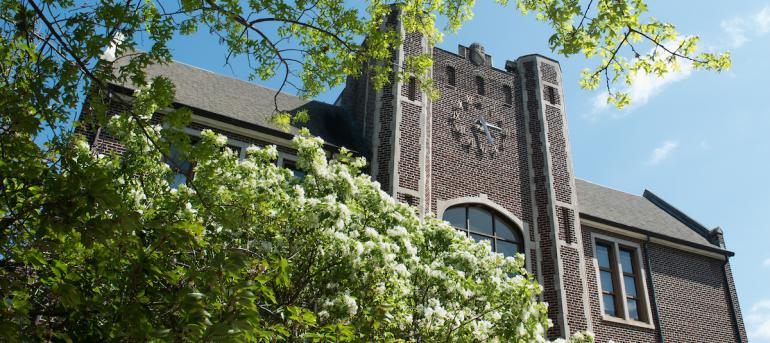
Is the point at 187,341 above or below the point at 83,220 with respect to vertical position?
below

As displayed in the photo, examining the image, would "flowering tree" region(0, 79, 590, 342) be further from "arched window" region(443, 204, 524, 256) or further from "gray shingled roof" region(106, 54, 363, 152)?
"gray shingled roof" region(106, 54, 363, 152)

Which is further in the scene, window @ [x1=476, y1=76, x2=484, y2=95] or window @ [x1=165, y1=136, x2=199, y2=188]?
window @ [x1=476, y1=76, x2=484, y2=95]

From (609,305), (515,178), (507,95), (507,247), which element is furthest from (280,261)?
(609,305)

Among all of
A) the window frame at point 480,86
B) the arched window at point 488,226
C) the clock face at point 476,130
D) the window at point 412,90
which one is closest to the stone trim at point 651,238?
the arched window at point 488,226

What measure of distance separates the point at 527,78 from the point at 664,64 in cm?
1235

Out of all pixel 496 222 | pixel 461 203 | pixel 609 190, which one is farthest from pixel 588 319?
pixel 609 190

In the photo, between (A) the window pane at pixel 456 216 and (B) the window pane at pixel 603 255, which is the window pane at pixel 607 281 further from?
(A) the window pane at pixel 456 216

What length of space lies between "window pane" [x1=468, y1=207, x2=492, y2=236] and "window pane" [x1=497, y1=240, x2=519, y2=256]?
0.38 metres

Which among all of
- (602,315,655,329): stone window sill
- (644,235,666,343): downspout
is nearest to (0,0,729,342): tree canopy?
(602,315,655,329): stone window sill

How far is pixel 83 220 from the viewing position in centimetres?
371

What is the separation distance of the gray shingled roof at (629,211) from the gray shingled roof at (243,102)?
750 centimetres

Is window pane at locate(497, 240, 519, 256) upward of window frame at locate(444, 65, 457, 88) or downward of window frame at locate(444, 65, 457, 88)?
downward

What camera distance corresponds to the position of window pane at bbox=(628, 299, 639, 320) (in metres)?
16.9

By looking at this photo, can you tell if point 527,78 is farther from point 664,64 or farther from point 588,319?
point 664,64
